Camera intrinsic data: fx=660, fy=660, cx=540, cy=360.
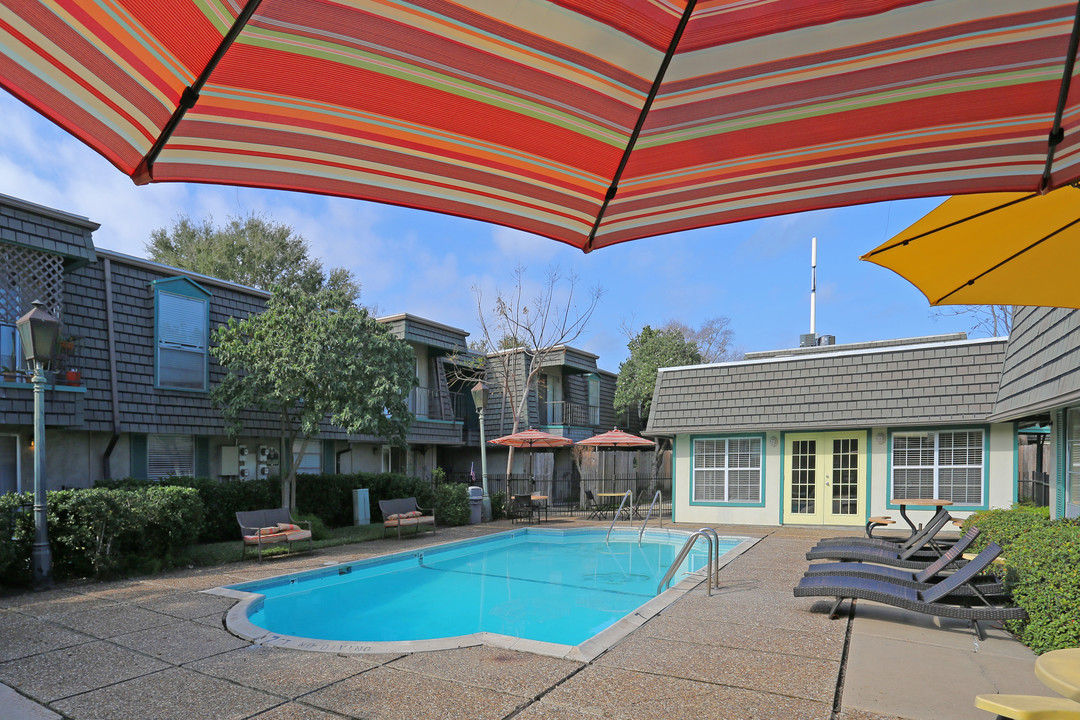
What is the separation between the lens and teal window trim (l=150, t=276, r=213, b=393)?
12820 millimetres

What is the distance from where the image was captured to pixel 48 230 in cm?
1083

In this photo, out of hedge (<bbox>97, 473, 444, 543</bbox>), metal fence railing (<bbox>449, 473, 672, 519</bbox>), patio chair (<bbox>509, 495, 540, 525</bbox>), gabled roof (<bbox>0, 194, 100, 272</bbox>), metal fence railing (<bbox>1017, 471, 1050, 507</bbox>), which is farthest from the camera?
metal fence railing (<bbox>449, 473, 672, 519</bbox>)

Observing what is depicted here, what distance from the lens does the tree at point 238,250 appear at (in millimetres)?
28734

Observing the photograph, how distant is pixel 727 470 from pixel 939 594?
1031 centimetres

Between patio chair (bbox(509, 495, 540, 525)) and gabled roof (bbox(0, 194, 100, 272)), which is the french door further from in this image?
gabled roof (bbox(0, 194, 100, 272))

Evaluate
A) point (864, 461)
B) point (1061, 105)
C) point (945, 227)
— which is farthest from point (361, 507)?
point (1061, 105)

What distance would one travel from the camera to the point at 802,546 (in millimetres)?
11781

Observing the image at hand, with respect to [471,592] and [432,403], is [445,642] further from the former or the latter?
[432,403]

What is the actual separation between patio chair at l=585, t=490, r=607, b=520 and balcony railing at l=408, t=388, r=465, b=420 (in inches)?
215

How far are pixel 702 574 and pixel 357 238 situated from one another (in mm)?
30195

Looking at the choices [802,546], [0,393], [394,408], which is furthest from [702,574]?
[0,393]

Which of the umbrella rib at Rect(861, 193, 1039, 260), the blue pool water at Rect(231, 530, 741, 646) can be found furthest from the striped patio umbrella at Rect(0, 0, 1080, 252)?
the blue pool water at Rect(231, 530, 741, 646)

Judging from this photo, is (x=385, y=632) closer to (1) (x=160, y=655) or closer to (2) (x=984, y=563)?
(1) (x=160, y=655)

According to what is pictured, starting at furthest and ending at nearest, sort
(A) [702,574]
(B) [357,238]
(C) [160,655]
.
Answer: (B) [357,238]
(A) [702,574]
(C) [160,655]
